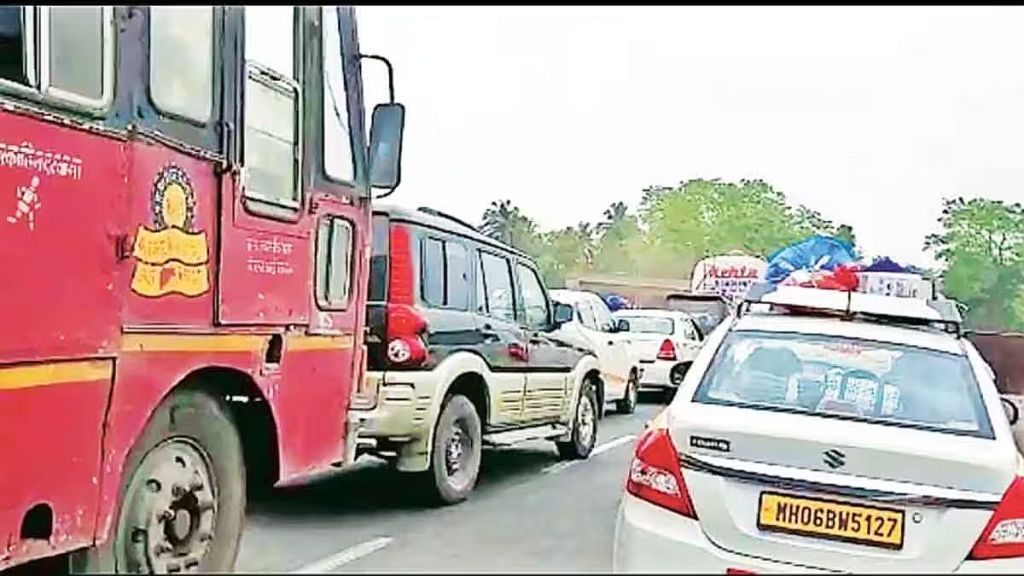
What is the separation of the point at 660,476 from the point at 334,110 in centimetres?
273

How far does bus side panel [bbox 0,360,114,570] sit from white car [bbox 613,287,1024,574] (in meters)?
1.95

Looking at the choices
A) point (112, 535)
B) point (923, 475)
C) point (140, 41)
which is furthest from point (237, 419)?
point (923, 475)

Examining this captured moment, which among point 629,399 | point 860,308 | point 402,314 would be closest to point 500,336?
point 402,314

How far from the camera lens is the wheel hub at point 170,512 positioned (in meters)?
4.91

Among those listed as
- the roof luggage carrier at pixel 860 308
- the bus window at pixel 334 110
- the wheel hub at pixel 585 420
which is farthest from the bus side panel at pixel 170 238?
the wheel hub at pixel 585 420

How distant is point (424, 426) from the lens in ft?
27.9

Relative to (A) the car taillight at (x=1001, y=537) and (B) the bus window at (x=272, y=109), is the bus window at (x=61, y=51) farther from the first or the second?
(A) the car taillight at (x=1001, y=537)

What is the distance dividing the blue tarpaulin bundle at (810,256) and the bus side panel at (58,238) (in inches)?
390

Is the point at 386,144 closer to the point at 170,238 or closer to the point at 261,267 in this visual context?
the point at 261,267

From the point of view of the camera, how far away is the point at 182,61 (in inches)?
201

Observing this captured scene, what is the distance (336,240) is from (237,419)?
1.20 metres

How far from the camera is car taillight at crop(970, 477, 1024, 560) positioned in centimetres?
464

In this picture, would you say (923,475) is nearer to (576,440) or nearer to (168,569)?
(168,569)

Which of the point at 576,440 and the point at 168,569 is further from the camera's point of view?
the point at 576,440
